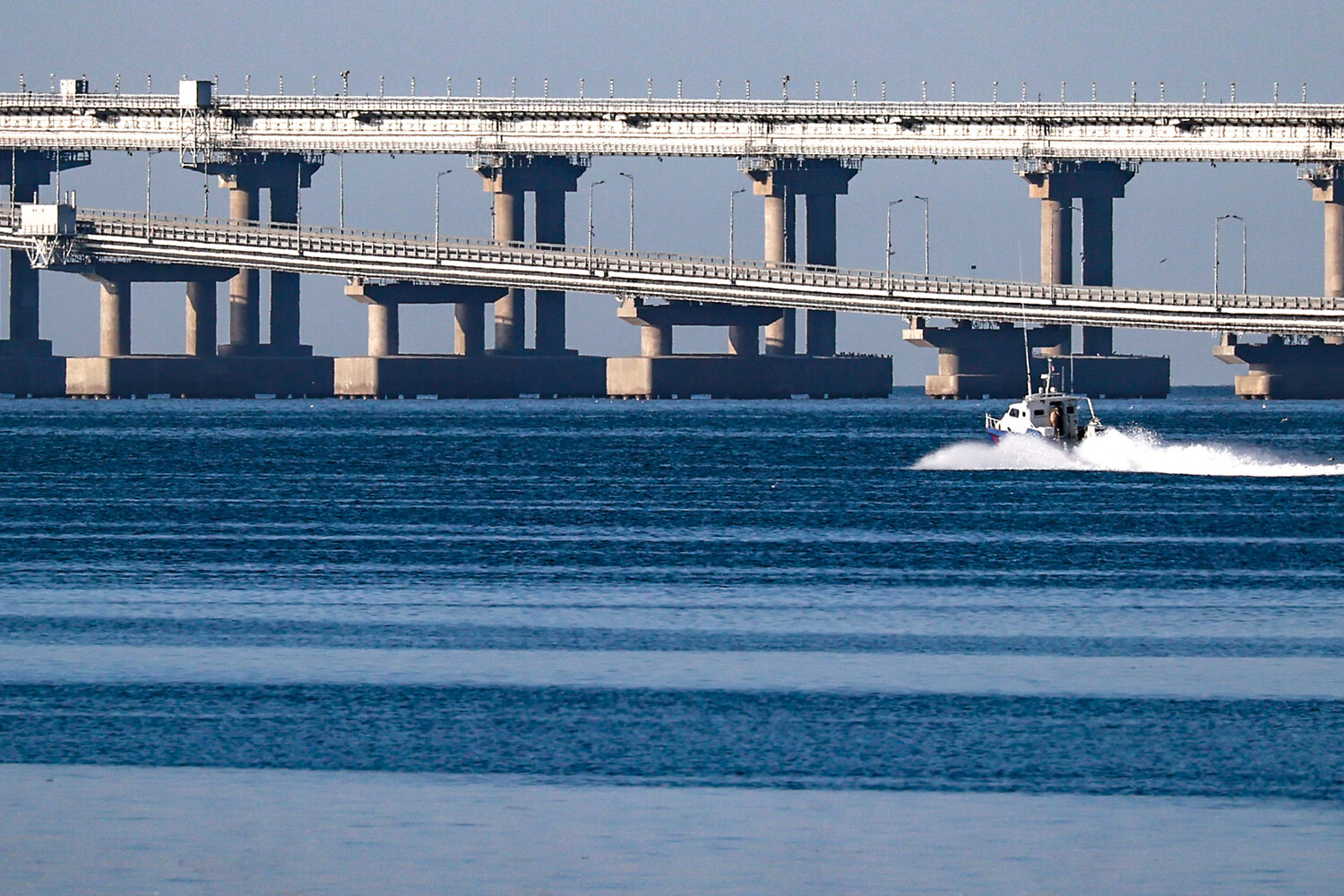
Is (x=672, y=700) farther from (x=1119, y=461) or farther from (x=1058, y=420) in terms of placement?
(x=1119, y=461)

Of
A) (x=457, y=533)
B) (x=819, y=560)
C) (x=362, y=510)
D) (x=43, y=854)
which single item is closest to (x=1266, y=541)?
(x=819, y=560)

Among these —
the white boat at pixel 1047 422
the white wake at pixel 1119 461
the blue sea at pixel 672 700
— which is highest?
the white boat at pixel 1047 422

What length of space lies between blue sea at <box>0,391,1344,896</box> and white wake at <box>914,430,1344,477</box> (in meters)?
24.8

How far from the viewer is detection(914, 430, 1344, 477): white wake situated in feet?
350

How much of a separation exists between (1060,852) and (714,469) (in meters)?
87.3

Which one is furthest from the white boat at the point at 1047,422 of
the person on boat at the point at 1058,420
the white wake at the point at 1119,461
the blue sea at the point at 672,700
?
the blue sea at the point at 672,700

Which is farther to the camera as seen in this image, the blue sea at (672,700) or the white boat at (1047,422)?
the white boat at (1047,422)

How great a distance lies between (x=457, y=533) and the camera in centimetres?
7081

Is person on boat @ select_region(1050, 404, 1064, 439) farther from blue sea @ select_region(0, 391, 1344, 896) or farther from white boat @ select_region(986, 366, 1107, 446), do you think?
blue sea @ select_region(0, 391, 1344, 896)

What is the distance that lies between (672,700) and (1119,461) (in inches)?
3033

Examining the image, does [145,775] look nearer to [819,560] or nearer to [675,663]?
[675,663]

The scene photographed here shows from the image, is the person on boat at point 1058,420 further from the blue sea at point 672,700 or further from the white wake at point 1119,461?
the blue sea at point 672,700

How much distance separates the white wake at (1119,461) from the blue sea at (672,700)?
24.8m

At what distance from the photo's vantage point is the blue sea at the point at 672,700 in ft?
82.5
